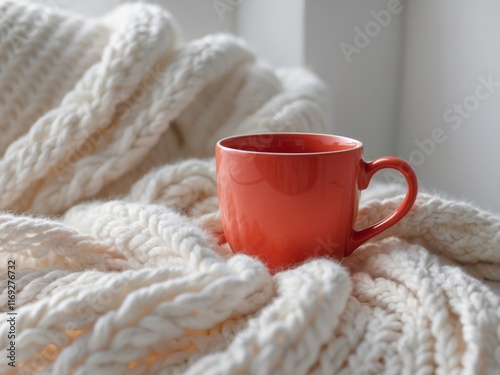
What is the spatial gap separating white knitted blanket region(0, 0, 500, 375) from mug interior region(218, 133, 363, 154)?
0.09 m

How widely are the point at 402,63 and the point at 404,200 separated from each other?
0.54 m

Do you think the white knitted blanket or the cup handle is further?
the cup handle

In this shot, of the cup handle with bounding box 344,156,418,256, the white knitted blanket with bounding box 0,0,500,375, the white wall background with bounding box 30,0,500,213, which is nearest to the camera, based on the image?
the white knitted blanket with bounding box 0,0,500,375

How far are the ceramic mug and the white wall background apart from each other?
0.40 m

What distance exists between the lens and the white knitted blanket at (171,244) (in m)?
0.39

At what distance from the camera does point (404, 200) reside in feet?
1.73

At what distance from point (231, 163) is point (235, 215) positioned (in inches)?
2.0

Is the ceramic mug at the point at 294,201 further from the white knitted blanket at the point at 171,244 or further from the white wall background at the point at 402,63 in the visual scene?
the white wall background at the point at 402,63

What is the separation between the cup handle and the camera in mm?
521

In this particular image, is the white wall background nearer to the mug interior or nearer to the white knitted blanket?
the white knitted blanket

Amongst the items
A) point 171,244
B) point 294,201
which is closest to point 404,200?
point 294,201

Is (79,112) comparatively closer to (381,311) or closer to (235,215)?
(235,215)

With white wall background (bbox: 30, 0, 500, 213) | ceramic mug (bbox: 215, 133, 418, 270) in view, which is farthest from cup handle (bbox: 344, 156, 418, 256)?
white wall background (bbox: 30, 0, 500, 213)

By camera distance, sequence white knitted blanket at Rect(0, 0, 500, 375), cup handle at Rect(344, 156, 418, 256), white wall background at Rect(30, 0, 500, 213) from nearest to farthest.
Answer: white knitted blanket at Rect(0, 0, 500, 375) < cup handle at Rect(344, 156, 418, 256) < white wall background at Rect(30, 0, 500, 213)
